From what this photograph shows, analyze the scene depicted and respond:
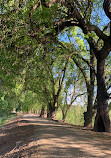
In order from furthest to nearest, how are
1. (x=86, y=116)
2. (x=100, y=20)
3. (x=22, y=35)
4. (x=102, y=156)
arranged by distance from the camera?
(x=86, y=116), (x=100, y=20), (x=22, y=35), (x=102, y=156)

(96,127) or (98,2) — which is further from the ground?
(98,2)

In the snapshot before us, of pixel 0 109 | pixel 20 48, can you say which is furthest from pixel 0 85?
pixel 0 109

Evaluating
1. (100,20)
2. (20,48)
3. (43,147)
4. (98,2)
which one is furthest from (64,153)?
(100,20)

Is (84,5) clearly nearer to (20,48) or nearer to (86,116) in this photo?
(20,48)

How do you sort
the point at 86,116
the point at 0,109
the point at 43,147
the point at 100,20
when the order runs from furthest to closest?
the point at 0,109
the point at 86,116
the point at 100,20
the point at 43,147

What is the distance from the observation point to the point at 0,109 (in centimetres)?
6059

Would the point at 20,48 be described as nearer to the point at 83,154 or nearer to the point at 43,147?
the point at 43,147

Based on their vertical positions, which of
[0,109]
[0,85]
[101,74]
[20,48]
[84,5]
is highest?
[84,5]

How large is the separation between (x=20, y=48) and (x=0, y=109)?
56.4 m

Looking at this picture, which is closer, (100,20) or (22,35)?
(22,35)

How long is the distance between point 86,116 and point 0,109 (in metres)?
52.6

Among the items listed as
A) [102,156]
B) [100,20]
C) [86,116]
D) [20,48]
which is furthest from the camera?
[86,116]

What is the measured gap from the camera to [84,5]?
416 inches

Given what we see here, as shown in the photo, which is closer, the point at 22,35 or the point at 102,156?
the point at 102,156
